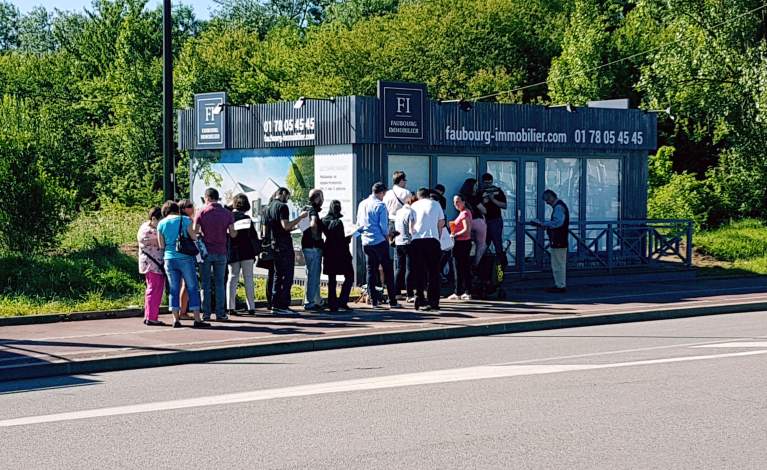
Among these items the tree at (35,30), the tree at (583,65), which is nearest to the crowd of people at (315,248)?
the tree at (583,65)

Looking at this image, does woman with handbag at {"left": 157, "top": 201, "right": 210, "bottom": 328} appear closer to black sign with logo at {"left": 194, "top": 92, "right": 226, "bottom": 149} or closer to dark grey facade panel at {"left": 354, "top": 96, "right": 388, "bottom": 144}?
dark grey facade panel at {"left": 354, "top": 96, "right": 388, "bottom": 144}

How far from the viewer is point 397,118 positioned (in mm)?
18906

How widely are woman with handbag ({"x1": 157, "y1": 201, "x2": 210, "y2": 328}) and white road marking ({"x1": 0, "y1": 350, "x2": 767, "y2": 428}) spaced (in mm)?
4448

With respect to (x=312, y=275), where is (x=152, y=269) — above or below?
above

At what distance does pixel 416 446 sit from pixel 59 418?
124 inches

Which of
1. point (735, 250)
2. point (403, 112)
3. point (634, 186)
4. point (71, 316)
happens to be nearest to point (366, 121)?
point (403, 112)

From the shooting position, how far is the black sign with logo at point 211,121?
21.4m

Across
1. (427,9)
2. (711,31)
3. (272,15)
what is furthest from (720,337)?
(272,15)

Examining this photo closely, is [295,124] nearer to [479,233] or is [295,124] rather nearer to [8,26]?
[479,233]

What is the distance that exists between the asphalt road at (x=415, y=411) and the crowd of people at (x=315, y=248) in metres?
2.82

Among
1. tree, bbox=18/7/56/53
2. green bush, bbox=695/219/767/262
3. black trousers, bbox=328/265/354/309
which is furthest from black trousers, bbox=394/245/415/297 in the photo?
tree, bbox=18/7/56/53

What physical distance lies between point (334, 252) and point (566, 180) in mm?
7155

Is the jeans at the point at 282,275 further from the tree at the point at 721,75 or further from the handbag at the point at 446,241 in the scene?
the tree at the point at 721,75

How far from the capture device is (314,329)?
47.5ft
